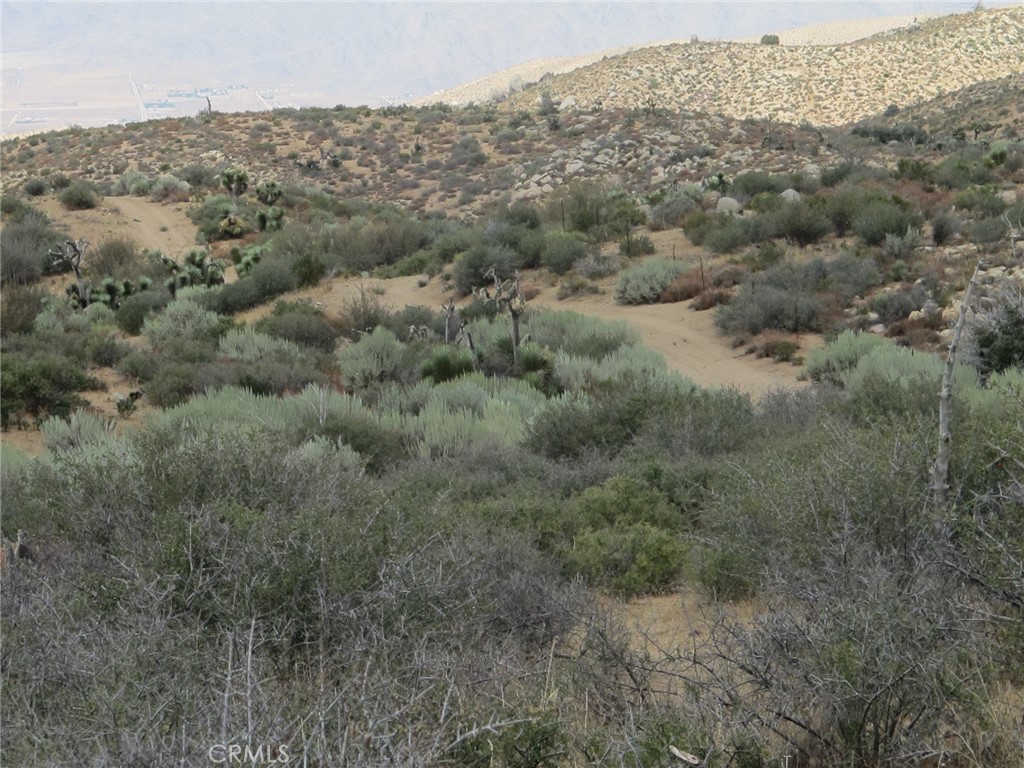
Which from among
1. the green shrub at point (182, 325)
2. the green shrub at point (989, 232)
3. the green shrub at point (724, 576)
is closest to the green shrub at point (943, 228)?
the green shrub at point (989, 232)

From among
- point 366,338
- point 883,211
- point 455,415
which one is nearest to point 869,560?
point 455,415

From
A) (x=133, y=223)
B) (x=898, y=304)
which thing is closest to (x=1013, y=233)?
(x=898, y=304)

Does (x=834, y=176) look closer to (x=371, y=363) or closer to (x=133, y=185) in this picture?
(x=371, y=363)

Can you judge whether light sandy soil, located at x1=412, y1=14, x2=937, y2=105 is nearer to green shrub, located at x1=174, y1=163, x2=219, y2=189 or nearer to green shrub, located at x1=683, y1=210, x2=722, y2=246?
green shrub, located at x1=174, y1=163, x2=219, y2=189

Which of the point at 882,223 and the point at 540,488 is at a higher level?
the point at 540,488

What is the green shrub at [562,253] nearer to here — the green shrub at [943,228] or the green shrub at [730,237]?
the green shrub at [730,237]

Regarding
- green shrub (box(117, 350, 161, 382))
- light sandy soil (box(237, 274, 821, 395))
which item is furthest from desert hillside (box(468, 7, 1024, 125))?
green shrub (box(117, 350, 161, 382))

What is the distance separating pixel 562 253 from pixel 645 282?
3.25 meters

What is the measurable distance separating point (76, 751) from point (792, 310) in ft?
52.3

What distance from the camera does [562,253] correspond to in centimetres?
2406

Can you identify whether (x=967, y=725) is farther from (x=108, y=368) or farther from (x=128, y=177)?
(x=128, y=177)

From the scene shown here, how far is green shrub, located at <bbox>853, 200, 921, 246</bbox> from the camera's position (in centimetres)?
2153
